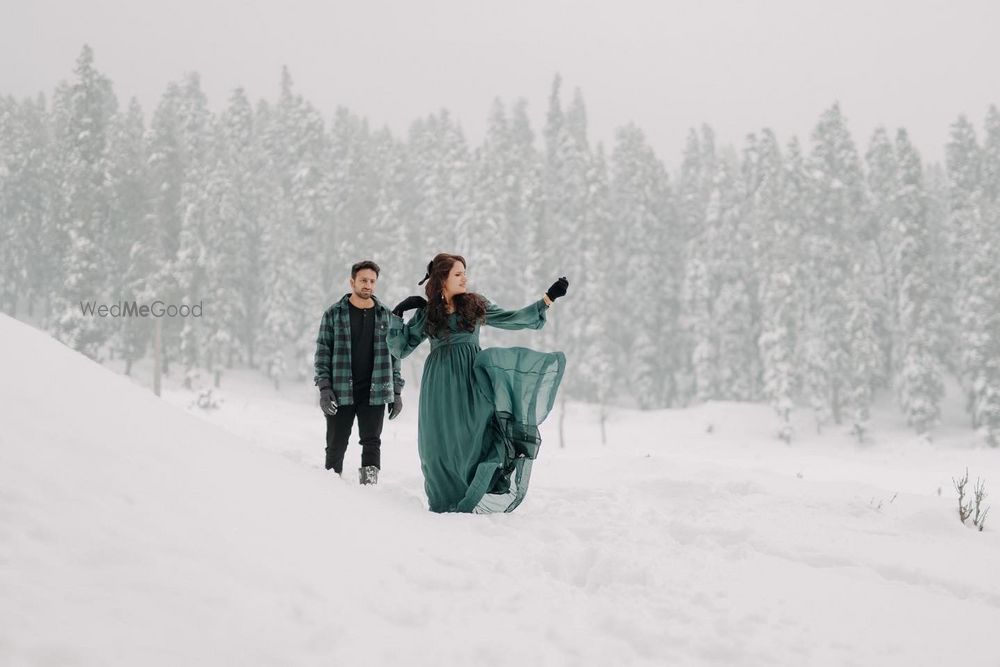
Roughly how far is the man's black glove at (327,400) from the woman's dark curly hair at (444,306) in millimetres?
1048

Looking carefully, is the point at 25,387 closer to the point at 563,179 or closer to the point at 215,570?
the point at 215,570

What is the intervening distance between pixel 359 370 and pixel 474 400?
1.22m

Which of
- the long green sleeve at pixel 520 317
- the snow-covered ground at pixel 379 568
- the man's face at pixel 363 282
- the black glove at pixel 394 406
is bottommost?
the snow-covered ground at pixel 379 568

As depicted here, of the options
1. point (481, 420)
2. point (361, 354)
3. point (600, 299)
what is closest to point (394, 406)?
point (361, 354)

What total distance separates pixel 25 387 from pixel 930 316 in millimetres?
36071

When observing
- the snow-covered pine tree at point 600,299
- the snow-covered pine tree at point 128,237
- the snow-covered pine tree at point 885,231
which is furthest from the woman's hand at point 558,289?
the snow-covered pine tree at point 885,231

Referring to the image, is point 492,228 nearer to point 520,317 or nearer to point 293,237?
point 293,237

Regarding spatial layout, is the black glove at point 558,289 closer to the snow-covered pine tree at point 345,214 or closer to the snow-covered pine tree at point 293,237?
the snow-covered pine tree at point 293,237

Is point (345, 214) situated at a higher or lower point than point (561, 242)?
higher

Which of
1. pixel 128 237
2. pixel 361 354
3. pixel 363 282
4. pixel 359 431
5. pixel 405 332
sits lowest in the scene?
pixel 359 431

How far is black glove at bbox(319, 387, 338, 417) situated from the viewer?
5.69 m

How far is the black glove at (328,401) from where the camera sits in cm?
569

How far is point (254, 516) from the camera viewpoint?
3322 millimetres

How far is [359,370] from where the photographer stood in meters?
5.96
